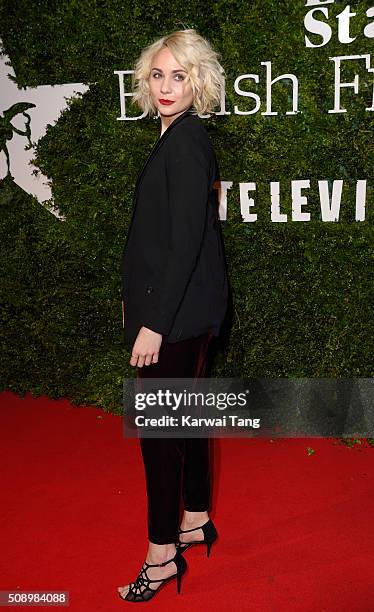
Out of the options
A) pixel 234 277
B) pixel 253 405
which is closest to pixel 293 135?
pixel 234 277

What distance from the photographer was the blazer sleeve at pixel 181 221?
73.5 inches

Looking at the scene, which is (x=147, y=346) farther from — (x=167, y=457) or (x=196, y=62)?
(x=196, y=62)

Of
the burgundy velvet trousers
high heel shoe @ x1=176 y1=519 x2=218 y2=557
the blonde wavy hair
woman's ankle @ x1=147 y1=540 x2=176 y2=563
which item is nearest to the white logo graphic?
the blonde wavy hair

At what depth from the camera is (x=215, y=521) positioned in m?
2.64

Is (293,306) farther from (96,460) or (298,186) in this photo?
(96,460)

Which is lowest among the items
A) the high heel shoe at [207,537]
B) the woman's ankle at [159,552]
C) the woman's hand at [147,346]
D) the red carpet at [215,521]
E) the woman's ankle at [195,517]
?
the red carpet at [215,521]

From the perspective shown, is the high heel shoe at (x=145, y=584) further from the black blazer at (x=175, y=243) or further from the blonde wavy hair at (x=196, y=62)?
the blonde wavy hair at (x=196, y=62)

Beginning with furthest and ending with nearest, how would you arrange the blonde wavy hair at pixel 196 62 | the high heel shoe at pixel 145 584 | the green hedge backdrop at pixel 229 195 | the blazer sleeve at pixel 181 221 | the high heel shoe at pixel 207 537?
the green hedge backdrop at pixel 229 195 → the high heel shoe at pixel 207 537 → the high heel shoe at pixel 145 584 → the blonde wavy hair at pixel 196 62 → the blazer sleeve at pixel 181 221

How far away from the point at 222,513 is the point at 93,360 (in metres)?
1.42

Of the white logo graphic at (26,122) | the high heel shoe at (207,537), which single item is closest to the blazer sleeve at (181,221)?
the high heel shoe at (207,537)

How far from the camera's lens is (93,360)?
3.79 meters

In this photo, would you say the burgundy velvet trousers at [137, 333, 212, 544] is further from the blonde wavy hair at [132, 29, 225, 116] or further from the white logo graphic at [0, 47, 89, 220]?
the white logo graphic at [0, 47, 89, 220]

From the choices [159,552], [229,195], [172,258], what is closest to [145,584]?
[159,552]

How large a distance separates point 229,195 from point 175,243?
151 cm
